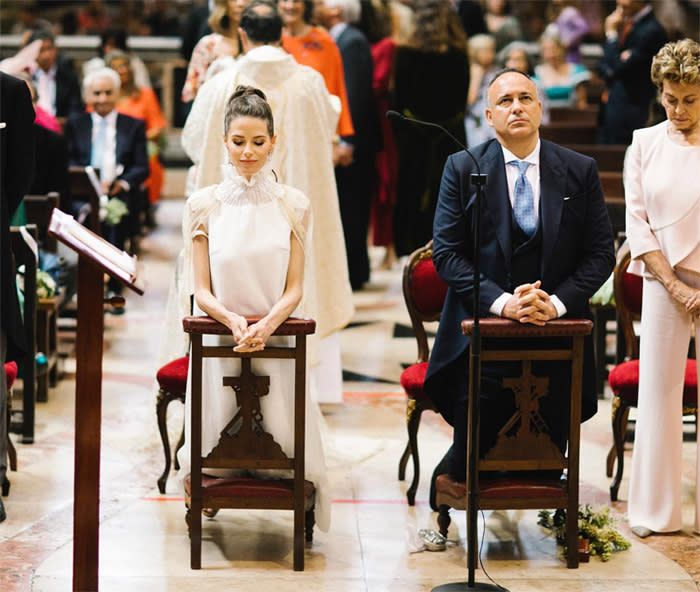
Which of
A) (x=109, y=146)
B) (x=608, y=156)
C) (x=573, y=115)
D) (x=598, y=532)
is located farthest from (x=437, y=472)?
(x=573, y=115)

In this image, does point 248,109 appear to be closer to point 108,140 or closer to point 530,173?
point 530,173

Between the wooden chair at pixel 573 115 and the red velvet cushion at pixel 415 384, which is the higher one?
the wooden chair at pixel 573 115

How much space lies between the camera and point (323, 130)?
6.69 m

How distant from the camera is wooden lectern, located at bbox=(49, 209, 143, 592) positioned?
13.0 ft

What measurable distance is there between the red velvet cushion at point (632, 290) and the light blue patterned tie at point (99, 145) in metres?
5.03

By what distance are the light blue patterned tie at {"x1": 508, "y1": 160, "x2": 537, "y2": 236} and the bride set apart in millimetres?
788

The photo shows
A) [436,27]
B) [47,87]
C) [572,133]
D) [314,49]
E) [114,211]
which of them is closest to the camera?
[314,49]

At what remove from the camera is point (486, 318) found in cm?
477

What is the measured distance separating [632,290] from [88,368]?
113 inches

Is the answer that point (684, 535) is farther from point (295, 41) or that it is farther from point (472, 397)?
point (295, 41)

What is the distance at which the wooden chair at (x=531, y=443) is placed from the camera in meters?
4.71

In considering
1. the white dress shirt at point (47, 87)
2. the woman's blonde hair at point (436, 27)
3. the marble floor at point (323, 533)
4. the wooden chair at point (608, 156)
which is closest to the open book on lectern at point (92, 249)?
the marble floor at point (323, 533)

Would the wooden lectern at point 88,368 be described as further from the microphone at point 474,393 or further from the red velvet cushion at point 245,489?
the microphone at point 474,393

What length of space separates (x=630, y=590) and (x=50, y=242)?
4.43 meters
